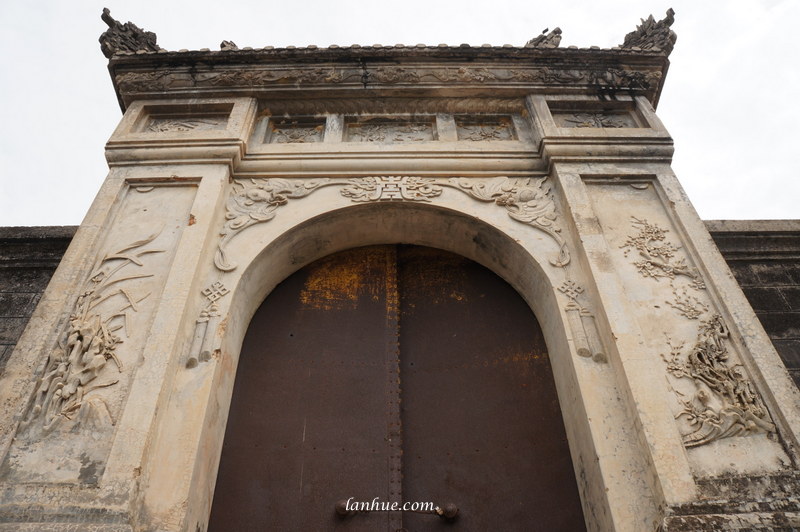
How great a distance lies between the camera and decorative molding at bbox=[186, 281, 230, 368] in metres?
4.22

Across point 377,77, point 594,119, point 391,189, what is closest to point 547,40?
point 594,119

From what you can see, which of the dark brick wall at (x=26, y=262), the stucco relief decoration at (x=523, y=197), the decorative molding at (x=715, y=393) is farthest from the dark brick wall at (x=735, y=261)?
the stucco relief decoration at (x=523, y=197)

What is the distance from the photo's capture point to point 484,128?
6.45m

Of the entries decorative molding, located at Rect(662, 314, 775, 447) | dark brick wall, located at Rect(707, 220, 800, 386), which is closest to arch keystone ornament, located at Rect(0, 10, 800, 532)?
decorative molding, located at Rect(662, 314, 775, 447)

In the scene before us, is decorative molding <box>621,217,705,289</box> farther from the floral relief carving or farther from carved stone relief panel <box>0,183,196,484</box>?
the floral relief carving

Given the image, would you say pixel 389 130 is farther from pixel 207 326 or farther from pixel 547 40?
pixel 207 326

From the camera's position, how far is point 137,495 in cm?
343

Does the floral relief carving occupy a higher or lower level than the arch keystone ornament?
higher

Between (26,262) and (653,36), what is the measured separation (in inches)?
300

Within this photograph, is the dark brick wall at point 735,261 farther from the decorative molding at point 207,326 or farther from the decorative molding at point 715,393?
the decorative molding at point 207,326

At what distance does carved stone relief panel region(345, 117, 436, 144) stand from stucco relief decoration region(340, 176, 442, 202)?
78cm

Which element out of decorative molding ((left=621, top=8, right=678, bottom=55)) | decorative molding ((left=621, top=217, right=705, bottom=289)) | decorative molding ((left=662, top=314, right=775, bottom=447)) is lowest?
decorative molding ((left=662, top=314, right=775, bottom=447))

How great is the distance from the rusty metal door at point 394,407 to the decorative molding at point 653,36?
11.5 ft

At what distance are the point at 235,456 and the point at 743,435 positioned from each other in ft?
12.3
